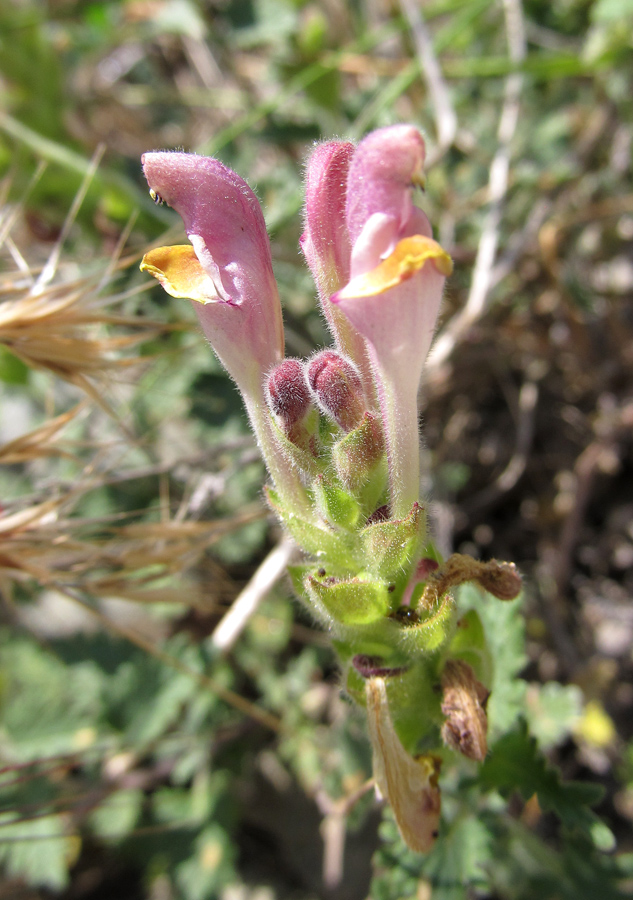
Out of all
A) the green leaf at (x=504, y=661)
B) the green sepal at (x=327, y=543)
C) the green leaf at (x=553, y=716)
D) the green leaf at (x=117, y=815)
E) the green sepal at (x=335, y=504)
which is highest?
the green sepal at (x=335, y=504)

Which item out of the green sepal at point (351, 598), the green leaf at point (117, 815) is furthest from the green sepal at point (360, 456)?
the green leaf at point (117, 815)

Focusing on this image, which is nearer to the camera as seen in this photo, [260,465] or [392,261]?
[392,261]

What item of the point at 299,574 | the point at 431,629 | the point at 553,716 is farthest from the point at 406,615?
the point at 553,716

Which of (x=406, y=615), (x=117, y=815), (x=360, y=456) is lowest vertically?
(x=117, y=815)

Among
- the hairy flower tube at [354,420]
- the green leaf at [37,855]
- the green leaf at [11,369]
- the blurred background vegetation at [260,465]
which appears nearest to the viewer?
the hairy flower tube at [354,420]

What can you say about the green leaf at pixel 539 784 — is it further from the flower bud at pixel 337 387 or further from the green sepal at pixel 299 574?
the flower bud at pixel 337 387

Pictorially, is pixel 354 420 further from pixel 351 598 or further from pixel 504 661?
pixel 504 661

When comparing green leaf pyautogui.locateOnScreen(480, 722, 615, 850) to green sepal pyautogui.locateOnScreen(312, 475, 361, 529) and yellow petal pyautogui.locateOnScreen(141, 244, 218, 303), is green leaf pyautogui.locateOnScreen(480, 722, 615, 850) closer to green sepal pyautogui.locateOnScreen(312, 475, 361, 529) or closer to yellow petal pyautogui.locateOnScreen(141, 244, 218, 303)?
green sepal pyautogui.locateOnScreen(312, 475, 361, 529)
